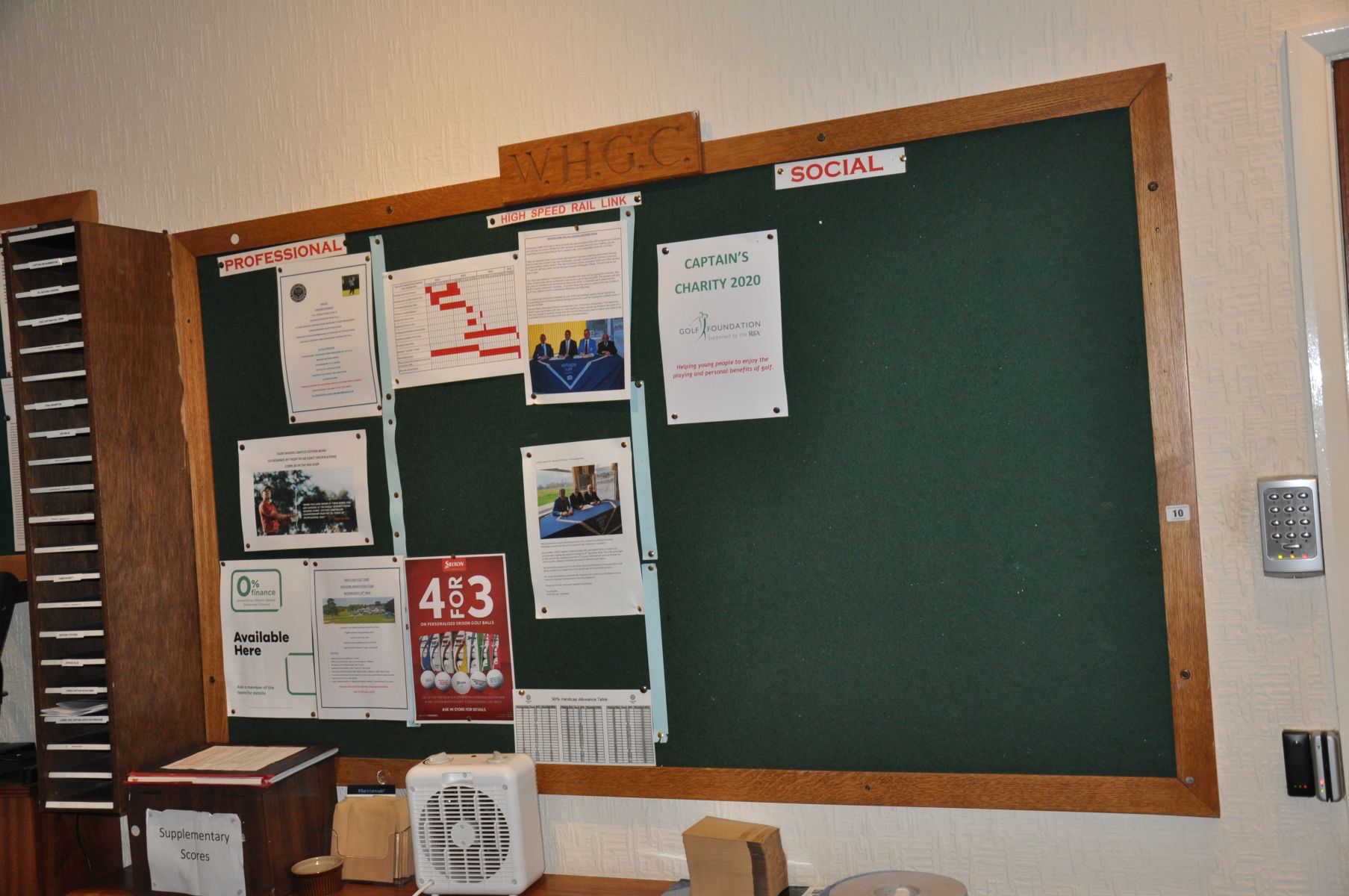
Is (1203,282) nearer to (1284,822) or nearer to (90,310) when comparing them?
(1284,822)

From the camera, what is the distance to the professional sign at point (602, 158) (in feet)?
6.93

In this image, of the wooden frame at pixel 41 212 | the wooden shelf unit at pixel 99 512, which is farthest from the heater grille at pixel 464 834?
the wooden frame at pixel 41 212

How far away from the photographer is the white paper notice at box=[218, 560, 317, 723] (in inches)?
96.6

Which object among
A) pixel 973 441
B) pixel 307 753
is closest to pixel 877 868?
pixel 973 441

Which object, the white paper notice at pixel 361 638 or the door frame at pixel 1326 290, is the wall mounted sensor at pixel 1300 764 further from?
the white paper notice at pixel 361 638

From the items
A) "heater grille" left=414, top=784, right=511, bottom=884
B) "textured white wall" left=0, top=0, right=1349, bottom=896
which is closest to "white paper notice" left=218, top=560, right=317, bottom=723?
"heater grille" left=414, top=784, right=511, bottom=884

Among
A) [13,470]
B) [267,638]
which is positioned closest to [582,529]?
[267,638]

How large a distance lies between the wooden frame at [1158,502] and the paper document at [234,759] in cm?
63

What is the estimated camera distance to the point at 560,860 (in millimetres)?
2238

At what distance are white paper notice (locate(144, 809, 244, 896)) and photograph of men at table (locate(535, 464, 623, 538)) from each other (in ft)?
3.04

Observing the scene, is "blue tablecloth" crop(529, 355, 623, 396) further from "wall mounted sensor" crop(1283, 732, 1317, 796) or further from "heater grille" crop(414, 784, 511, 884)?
"wall mounted sensor" crop(1283, 732, 1317, 796)

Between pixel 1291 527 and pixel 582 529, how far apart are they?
4.39 feet

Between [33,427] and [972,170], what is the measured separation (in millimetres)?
2171

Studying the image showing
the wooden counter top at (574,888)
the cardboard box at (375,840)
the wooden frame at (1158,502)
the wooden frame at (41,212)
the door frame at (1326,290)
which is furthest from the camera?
the wooden frame at (41,212)
